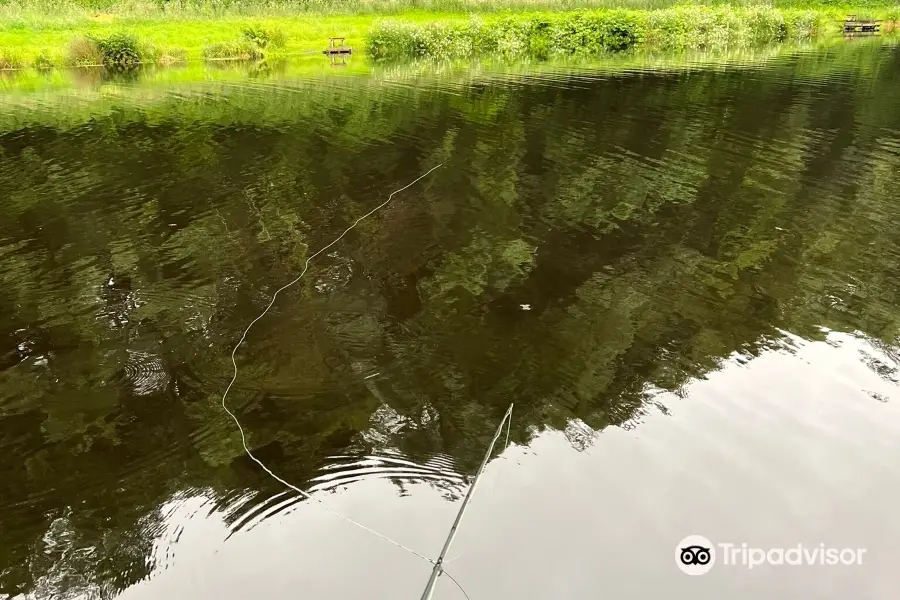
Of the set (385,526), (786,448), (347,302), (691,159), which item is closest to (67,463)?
(385,526)

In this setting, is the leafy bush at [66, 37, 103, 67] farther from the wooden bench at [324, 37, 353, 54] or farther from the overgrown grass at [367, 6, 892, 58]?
the overgrown grass at [367, 6, 892, 58]

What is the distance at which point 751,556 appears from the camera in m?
5.08

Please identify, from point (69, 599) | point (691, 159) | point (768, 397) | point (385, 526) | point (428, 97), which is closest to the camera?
point (69, 599)

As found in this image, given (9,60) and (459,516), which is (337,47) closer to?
(9,60)

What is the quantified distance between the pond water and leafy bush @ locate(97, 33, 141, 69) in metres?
25.9

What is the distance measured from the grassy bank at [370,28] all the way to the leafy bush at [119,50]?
6 centimetres

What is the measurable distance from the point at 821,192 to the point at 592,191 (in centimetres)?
461

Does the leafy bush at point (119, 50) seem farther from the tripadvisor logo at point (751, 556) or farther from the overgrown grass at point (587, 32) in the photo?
the tripadvisor logo at point (751, 556)

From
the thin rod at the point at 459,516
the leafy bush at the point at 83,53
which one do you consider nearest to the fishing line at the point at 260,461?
the thin rod at the point at 459,516

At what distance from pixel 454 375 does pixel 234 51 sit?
130 feet

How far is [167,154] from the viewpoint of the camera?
17359mm

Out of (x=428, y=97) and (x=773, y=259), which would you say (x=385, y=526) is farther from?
(x=428, y=97)

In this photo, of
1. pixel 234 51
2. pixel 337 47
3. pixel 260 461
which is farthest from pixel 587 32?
pixel 260 461

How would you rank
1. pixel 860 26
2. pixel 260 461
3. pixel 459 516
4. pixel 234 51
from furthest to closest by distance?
pixel 860 26 → pixel 234 51 → pixel 260 461 → pixel 459 516
